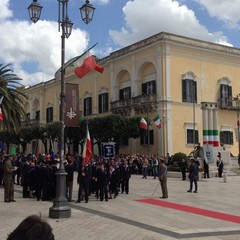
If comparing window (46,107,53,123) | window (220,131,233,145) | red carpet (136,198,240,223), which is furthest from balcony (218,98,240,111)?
red carpet (136,198,240,223)

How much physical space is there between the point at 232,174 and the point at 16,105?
17.5m

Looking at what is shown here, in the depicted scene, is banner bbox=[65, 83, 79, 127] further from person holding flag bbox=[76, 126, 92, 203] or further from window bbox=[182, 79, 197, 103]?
window bbox=[182, 79, 197, 103]

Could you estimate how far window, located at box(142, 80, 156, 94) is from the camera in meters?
41.9

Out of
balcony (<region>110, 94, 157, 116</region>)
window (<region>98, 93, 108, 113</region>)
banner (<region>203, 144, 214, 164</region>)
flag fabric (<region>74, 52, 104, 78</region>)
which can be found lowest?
banner (<region>203, 144, 214, 164</region>)

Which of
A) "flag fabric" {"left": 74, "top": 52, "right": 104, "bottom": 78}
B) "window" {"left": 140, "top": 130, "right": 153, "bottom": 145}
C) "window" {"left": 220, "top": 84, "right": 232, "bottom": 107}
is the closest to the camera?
"flag fabric" {"left": 74, "top": 52, "right": 104, "bottom": 78}

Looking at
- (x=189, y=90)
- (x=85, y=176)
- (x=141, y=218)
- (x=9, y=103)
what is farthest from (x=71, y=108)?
(x=189, y=90)

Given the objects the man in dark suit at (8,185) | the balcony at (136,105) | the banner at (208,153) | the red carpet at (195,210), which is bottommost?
the red carpet at (195,210)

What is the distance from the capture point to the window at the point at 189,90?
42000 mm

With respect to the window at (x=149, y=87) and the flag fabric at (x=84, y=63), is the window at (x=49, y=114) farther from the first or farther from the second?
the flag fabric at (x=84, y=63)

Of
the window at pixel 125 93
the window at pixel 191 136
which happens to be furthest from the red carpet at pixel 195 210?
the window at pixel 125 93

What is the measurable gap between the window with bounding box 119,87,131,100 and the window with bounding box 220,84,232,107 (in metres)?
9.82

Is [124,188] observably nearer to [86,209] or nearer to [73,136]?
[86,209]

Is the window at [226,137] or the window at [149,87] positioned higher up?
the window at [149,87]

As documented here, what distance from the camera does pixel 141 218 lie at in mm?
12203
